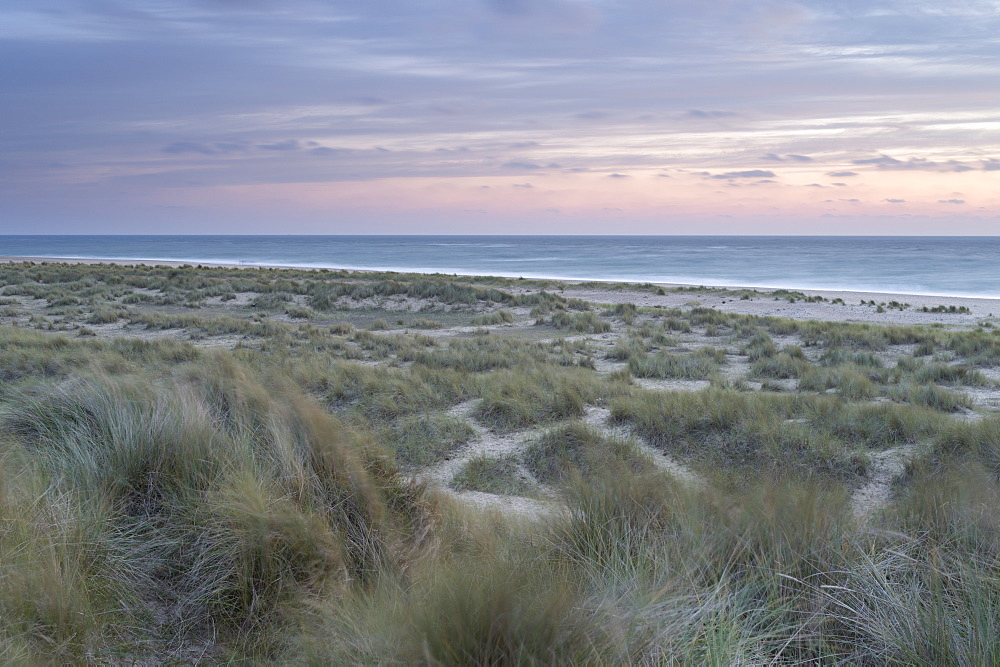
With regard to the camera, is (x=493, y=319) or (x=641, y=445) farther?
(x=493, y=319)

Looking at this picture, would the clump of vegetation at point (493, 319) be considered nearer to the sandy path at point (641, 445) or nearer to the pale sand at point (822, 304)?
the pale sand at point (822, 304)

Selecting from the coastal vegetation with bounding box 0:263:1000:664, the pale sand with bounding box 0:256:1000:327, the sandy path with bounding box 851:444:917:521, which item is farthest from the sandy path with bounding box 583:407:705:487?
the pale sand with bounding box 0:256:1000:327

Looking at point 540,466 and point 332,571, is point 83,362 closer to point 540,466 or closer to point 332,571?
point 540,466

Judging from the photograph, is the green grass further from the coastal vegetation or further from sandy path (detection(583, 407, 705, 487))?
sandy path (detection(583, 407, 705, 487))

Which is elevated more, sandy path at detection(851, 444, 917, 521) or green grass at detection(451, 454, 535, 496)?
sandy path at detection(851, 444, 917, 521)

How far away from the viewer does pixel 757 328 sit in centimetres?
1825

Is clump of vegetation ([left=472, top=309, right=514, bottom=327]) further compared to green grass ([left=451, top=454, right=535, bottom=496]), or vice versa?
clump of vegetation ([left=472, top=309, right=514, bottom=327])

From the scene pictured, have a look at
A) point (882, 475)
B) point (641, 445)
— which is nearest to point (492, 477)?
point (641, 445)

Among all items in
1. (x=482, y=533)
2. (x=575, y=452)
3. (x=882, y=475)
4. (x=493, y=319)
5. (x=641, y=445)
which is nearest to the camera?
(x=482, y=533)

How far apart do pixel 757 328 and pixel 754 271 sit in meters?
44.2

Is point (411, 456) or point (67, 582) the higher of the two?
point (67, 582)

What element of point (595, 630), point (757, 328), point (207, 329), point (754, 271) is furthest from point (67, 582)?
point (754, 271)

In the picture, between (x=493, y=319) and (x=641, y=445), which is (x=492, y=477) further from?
(x=493, y=319)

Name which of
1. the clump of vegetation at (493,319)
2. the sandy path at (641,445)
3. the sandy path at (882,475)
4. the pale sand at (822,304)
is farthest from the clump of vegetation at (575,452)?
the pale sand at (822,304)
